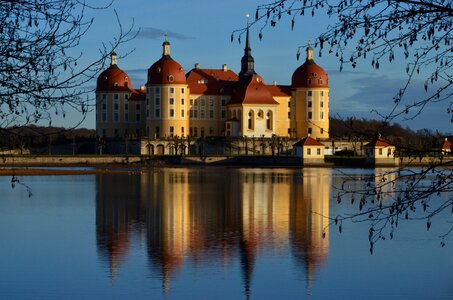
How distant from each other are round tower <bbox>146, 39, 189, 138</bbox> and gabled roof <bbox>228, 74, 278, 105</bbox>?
16.1 feet

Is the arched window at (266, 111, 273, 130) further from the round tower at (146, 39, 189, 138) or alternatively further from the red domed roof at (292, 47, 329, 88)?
the round tower at (146, 39, 189, 138)

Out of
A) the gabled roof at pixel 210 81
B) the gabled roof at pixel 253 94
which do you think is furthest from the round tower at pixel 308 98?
the gabled roof at pixel 210 81

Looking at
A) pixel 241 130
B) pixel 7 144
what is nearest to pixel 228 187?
pixel 7 144

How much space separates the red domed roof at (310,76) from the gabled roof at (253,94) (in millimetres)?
3571

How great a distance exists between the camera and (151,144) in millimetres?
76250

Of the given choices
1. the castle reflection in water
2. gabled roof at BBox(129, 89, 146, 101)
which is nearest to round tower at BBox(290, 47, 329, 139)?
gabled roof at BBox(129, 89, 146, 101)

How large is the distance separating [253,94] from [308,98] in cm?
586

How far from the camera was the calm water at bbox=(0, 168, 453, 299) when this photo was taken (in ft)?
45.2

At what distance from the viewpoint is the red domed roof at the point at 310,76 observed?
82.6 m

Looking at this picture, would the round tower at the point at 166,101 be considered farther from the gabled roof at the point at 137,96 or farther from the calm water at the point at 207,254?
the calm water at the point at 207,254

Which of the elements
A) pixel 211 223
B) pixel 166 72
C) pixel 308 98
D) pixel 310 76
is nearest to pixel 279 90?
pixel 308 98

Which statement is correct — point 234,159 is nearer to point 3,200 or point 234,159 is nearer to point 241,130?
point 241,130

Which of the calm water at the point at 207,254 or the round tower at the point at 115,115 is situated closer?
the calm water at the point at 207,254

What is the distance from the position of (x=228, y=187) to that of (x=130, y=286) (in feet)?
88.0
